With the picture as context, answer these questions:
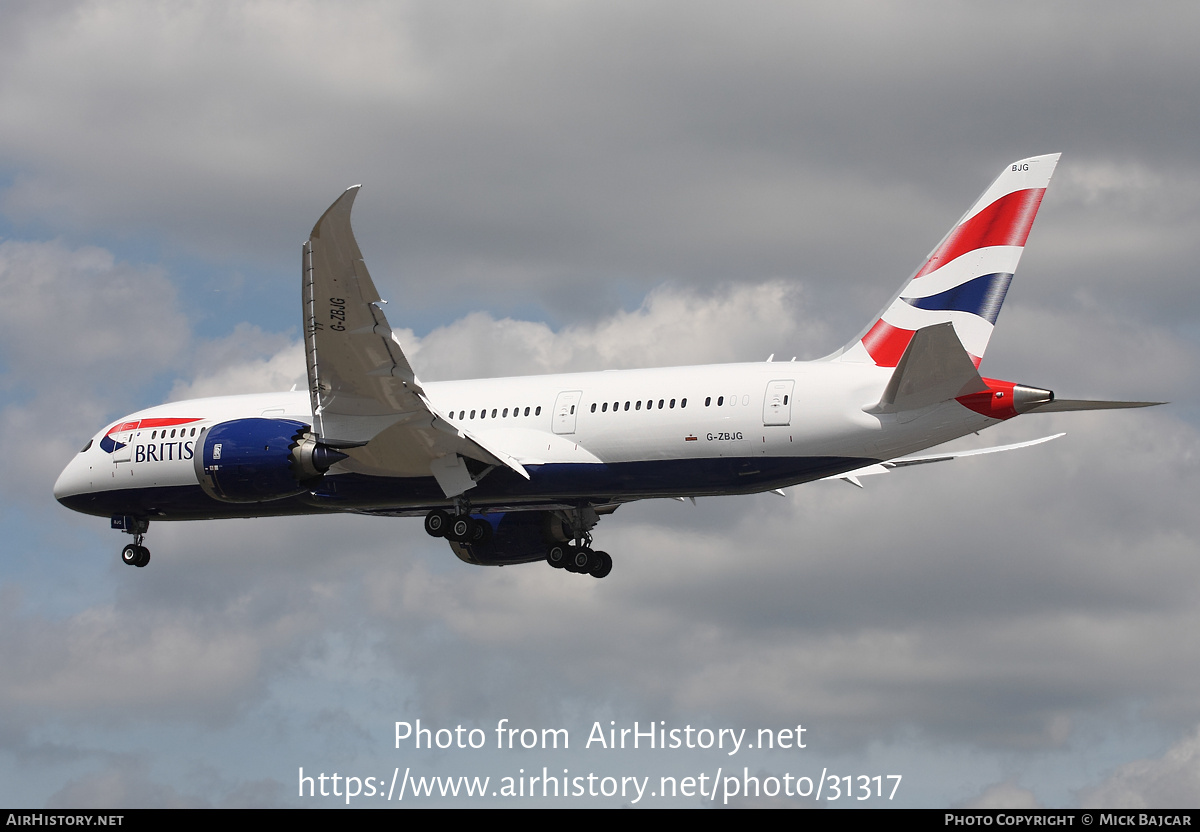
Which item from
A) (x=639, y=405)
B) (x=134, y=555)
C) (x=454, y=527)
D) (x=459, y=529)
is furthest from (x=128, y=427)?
(x=639, y=405)

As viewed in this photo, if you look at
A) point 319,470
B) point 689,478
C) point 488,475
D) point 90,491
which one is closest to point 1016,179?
point 689,478

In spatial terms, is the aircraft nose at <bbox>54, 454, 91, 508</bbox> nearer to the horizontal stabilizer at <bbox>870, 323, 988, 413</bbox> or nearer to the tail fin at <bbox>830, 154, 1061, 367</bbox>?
the tail fin at <bbox>830, 154, 1061, 367</bbox>

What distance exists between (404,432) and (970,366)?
1257 cm

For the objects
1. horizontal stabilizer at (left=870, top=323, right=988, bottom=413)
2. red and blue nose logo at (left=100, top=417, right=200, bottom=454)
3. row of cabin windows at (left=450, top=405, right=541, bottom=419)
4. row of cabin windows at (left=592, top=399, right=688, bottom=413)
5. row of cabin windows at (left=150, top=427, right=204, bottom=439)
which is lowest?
horizontal stabilizer at (left=870, top=323, right=988, bottom=413)

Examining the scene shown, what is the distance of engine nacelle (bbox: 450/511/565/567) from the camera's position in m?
42.0

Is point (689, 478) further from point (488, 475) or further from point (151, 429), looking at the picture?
point (151, 429)

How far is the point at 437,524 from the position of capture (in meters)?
36.8

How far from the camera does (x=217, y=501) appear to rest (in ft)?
128

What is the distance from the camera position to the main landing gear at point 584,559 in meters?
41.2

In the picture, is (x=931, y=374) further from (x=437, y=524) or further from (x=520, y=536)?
(x=520, y=536)

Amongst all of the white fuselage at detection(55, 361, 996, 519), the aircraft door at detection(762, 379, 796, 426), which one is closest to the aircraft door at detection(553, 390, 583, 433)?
the white fuselage at detection(55, 361, 996, 519)

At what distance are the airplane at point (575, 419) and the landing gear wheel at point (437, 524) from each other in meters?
0.04

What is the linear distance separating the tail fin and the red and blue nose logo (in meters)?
16.7

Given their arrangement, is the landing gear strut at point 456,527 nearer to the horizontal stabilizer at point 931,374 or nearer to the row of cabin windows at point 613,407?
the row of cabin windows at point 613,407
